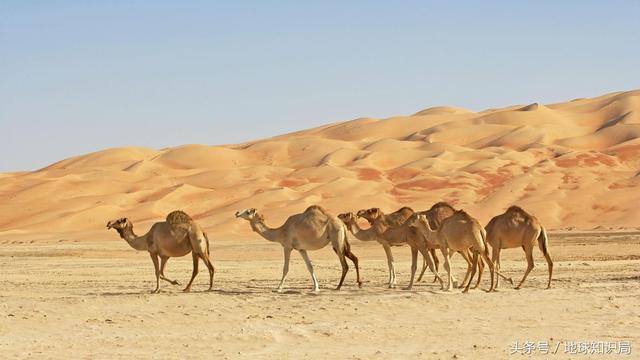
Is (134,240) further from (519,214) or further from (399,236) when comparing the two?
(519,214)

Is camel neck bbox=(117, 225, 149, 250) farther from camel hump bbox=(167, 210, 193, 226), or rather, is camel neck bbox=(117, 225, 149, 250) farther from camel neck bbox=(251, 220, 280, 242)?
camel neck bbox=(251, 220, 280, 242)

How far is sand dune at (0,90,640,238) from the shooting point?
50.7 meters

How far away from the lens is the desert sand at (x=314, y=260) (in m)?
12.9

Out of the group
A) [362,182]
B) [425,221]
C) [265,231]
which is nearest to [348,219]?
[265,231]

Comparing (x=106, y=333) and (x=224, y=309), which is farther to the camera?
(x=224, y=309)

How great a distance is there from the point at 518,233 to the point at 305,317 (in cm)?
571

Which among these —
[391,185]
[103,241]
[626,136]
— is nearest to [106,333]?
[103,241]

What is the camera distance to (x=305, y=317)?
14.7m

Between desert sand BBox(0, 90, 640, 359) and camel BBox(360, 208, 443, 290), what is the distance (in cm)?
65

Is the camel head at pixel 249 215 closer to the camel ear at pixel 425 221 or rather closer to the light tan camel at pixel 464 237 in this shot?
the camel ear at pixel 425 221

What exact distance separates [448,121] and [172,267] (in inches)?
3402

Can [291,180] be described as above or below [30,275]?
above

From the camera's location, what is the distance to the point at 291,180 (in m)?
65.5

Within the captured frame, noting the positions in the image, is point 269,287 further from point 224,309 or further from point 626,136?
point 626,136
